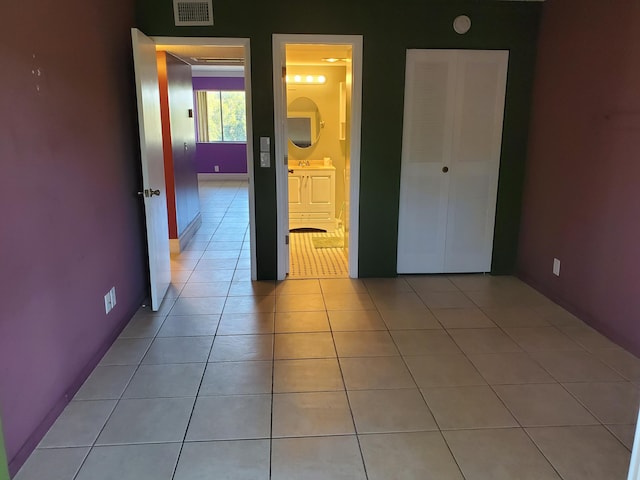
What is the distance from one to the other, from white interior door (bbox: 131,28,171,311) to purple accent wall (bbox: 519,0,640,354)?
302 centimetres

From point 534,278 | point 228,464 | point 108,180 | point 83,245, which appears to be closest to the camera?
point 228,464

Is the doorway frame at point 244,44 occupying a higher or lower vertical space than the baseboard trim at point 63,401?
higher

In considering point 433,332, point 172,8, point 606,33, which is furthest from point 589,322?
point 172,8

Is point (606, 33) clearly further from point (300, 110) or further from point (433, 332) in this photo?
point (300, 110)

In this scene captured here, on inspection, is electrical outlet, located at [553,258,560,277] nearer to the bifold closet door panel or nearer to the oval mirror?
the bifold closet door panel

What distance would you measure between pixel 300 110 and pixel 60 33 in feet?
13.6

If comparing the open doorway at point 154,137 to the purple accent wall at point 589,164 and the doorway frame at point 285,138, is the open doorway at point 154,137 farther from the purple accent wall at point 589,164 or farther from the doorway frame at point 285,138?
the purple accent wall at point 589,164

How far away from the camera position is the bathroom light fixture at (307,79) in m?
6.16

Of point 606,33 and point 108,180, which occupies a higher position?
point 606,33

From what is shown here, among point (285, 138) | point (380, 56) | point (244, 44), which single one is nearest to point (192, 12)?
point (244, 44)

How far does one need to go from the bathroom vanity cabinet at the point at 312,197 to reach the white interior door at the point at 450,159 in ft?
6.80

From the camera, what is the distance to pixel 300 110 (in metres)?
6.36

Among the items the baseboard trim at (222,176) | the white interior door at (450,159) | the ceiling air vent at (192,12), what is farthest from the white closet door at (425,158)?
the baseboard trim at (222,176)

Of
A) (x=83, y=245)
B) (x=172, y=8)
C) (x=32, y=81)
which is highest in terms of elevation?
(x=172, y=8)
